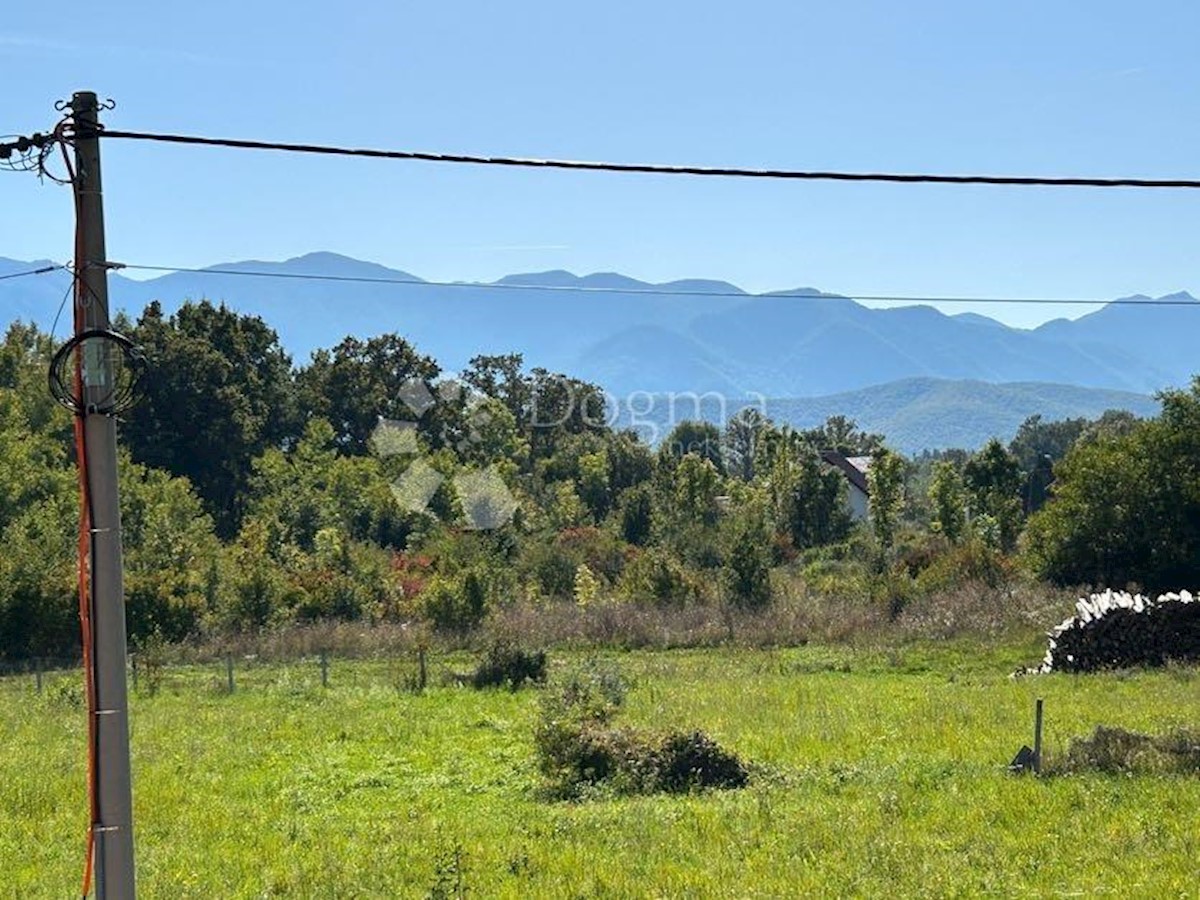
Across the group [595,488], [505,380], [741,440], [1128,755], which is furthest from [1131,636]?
[741,440]

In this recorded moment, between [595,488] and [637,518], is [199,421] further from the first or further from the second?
[637,518]

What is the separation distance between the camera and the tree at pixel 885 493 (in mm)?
45469

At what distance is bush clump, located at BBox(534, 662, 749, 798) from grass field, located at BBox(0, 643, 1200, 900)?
0.40m

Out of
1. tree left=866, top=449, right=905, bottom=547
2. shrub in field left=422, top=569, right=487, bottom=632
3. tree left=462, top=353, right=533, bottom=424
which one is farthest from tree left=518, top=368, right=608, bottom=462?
shrub in field left=422, top=569, right=487, bottom=632

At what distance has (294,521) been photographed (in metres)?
45.7

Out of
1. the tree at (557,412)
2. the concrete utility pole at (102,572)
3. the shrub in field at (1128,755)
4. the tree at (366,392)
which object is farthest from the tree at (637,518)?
the concrete utility pole at (102,572)

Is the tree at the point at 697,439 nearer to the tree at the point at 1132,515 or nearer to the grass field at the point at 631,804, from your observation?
the tree at the point at 1132,515

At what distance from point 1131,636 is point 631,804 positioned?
14.5 meters

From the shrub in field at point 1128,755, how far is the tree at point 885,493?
3176 centimetres

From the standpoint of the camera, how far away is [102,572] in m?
6.18

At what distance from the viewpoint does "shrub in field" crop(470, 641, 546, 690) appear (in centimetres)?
2345

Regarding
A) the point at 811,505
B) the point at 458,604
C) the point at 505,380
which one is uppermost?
the point at 505,380

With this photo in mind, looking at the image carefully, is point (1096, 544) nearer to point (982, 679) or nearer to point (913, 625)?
point (913, 625)

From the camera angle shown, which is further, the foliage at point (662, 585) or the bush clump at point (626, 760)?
the foliage at point (662, 585)
